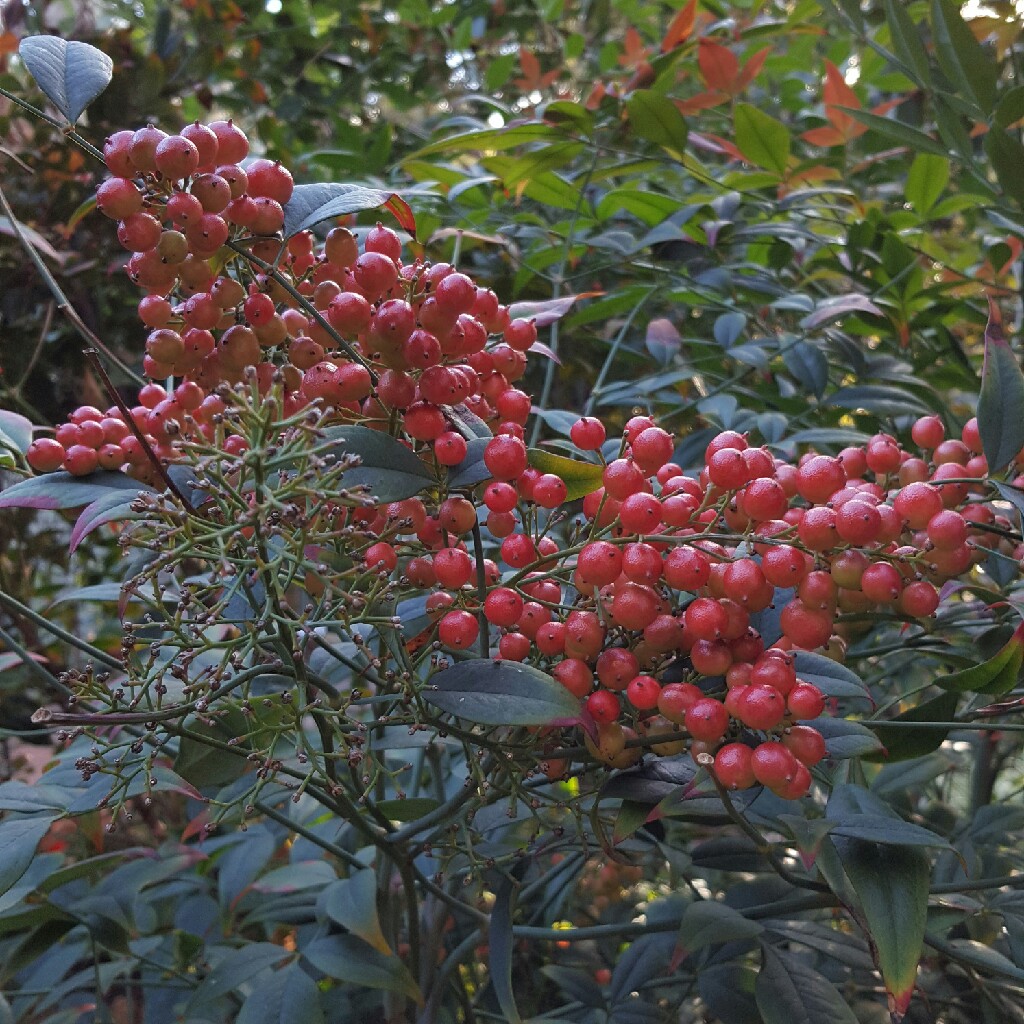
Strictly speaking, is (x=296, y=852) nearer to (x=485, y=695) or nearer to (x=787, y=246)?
(x=485, y=695)

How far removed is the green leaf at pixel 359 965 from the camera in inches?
27.9

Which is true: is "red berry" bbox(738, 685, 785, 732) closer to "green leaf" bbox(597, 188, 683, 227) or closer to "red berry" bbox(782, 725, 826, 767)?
"red berry" bbox(782, 725, 826, 767)

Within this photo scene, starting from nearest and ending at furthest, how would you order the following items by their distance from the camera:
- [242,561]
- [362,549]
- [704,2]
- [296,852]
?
1. [242,561]
2. [362,549]
3. [296,852]
4. [704,2]

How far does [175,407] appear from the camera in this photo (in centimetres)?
64

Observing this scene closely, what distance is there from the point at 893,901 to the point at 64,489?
1.97 feet

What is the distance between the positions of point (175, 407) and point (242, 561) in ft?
0.73

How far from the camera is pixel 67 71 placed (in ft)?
1.90

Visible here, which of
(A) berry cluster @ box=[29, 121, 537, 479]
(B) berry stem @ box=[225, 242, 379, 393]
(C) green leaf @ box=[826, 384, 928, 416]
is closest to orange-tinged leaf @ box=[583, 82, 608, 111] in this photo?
(C) green leaf @ box=[826, 384, 928, 416]

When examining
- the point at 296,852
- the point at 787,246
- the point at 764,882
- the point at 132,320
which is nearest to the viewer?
the point at 764,882

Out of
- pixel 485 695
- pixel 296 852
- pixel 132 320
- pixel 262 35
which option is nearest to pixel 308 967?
pixel 296 852

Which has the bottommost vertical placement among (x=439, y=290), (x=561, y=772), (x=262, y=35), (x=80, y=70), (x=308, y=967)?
(x=308, y=967)

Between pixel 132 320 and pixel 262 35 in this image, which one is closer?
pixel 132 320

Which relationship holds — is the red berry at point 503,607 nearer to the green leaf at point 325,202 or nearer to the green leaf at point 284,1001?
the green leaf at point 325,202

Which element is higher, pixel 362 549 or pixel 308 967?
pixel 362 549
